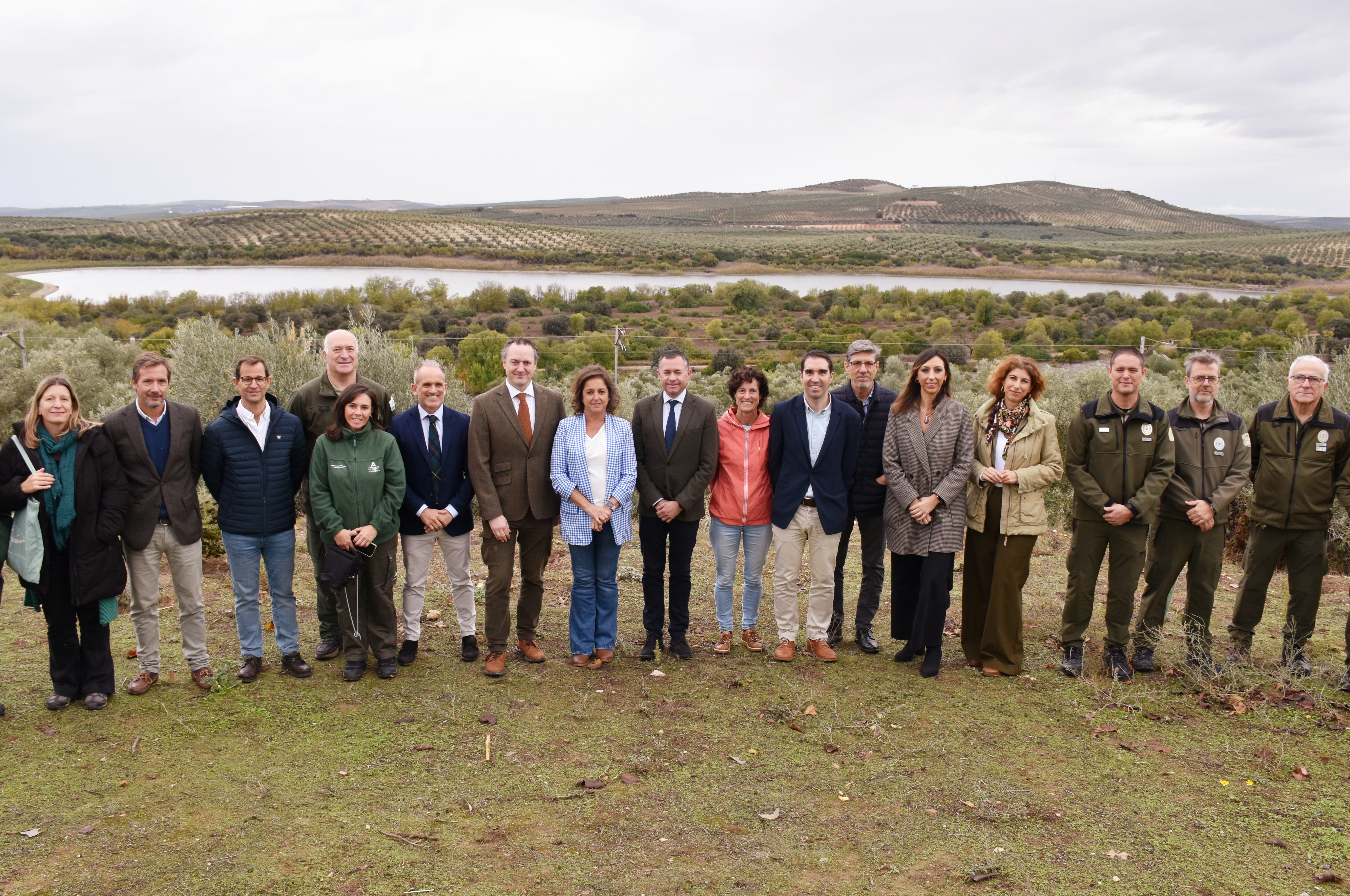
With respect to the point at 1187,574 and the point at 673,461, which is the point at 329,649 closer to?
the point at 673,461

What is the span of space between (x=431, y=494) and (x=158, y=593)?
1.68 metres

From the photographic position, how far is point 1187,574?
568cm

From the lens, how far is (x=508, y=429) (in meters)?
5.42

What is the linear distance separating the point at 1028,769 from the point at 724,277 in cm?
6015

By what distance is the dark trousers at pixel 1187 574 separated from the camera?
18.3 ft

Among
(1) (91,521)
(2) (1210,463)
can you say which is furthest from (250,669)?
(2) (1210,463)

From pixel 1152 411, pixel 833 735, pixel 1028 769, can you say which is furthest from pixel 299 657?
pixel 1152 411

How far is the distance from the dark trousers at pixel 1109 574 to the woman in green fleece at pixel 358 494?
14.5 ft

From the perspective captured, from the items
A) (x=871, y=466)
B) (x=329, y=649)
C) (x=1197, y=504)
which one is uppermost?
(x=871, y=466)

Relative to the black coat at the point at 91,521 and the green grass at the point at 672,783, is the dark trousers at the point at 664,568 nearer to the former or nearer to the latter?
the green grass at the point at 672,783

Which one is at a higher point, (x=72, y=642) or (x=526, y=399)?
(x=526, y=399)

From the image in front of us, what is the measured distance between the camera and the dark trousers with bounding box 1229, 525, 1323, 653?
5461mm

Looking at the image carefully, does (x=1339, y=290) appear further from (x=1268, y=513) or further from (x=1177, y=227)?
(x=1177, y=227)

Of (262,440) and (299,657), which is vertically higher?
(262,440)
